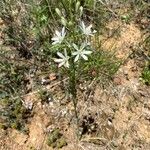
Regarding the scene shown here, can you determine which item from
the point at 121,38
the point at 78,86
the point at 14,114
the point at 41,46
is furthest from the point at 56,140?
the point at 121,38

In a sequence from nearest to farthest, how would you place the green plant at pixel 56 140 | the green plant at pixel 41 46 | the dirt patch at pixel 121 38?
the green plant at pixel 56 140 → the green plant at pixel 41 46 → the dirt patch at pixel 121 38

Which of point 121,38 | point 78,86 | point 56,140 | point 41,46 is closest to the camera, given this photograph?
point 56,140

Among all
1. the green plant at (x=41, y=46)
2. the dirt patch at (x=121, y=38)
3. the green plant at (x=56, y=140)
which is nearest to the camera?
the green plant at (x=56, y=140)

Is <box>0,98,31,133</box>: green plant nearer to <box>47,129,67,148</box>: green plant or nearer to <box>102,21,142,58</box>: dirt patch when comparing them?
<box>47,129,67,148</box>: green plant

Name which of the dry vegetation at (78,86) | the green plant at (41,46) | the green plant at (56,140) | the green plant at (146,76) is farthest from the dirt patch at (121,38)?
the green plant at (56,140)

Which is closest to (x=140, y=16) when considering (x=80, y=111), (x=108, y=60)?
(x=108, y=60)

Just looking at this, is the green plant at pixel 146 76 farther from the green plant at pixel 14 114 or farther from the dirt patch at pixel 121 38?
the green plant at pixel 14 114

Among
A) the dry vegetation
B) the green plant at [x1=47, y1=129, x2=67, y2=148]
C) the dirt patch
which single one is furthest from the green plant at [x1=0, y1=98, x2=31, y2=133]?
the dirt patch

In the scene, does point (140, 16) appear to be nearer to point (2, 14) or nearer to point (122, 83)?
→ point (122, 83)

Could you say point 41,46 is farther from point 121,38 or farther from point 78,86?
point 121,38

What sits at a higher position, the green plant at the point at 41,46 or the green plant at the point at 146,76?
the green plant at the point at 41,46

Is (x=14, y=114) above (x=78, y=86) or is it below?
below
